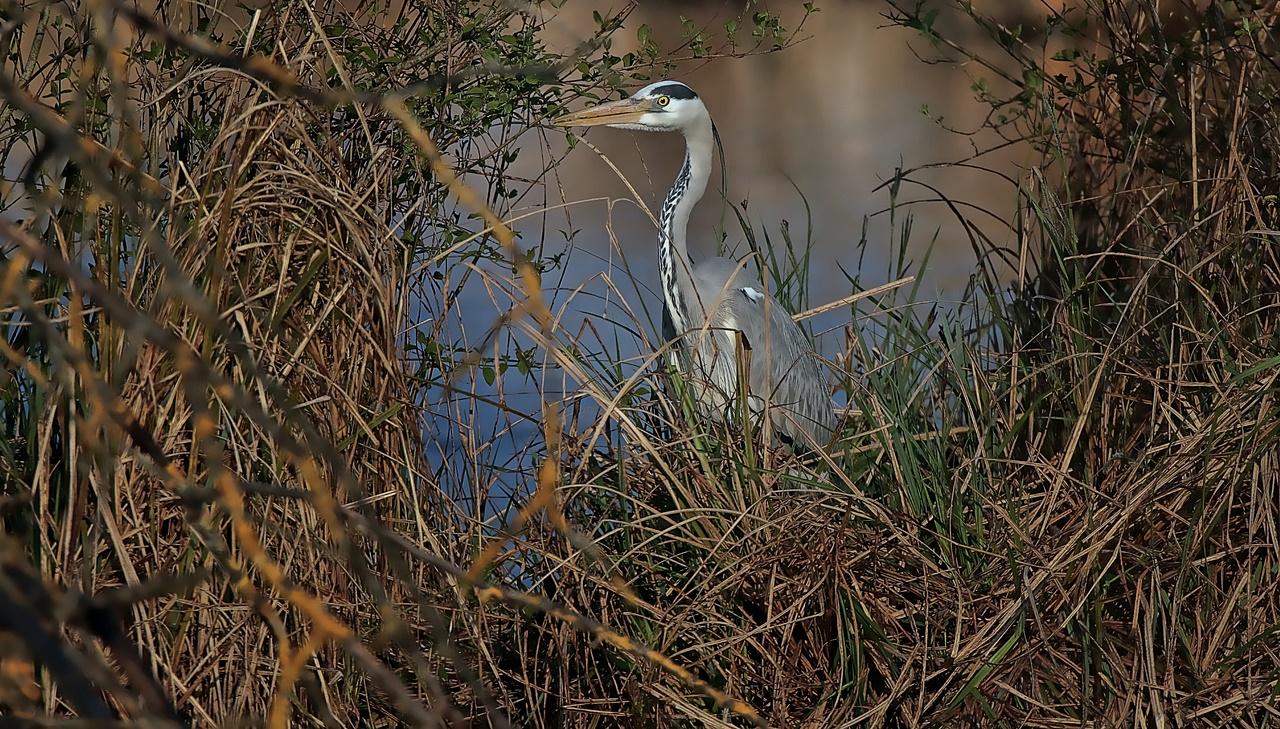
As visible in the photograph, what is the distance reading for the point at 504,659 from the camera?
1841 millimetres

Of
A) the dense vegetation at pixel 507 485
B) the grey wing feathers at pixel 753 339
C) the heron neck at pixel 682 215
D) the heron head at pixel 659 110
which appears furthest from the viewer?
the heron head at pixel 659 110

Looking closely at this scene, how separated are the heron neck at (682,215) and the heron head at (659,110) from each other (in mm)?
41

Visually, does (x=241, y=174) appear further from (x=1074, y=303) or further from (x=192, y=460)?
(x=1074, y=303)

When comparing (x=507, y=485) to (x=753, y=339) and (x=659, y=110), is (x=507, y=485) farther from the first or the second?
(x=659, y=110)

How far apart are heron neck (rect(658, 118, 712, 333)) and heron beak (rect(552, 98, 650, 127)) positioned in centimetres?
14

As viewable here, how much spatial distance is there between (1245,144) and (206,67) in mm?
1681

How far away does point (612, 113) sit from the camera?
10.1ft

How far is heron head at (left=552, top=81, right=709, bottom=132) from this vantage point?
10.2 feet

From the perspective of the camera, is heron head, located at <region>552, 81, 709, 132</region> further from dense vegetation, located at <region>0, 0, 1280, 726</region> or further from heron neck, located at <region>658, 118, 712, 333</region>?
dense vegetation, located at <region>0, 0, 1280, 726</region>

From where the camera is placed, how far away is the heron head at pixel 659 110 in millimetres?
3113

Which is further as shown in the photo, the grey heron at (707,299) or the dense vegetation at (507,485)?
the grey heron at (707,299)

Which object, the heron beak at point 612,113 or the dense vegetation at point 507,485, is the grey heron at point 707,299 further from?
the dense vegetation at point 507,485

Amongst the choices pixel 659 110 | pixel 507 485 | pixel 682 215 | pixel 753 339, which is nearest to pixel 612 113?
pixel 659 110

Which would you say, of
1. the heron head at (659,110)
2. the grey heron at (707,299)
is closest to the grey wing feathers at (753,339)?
the grey heron at (707,299)
